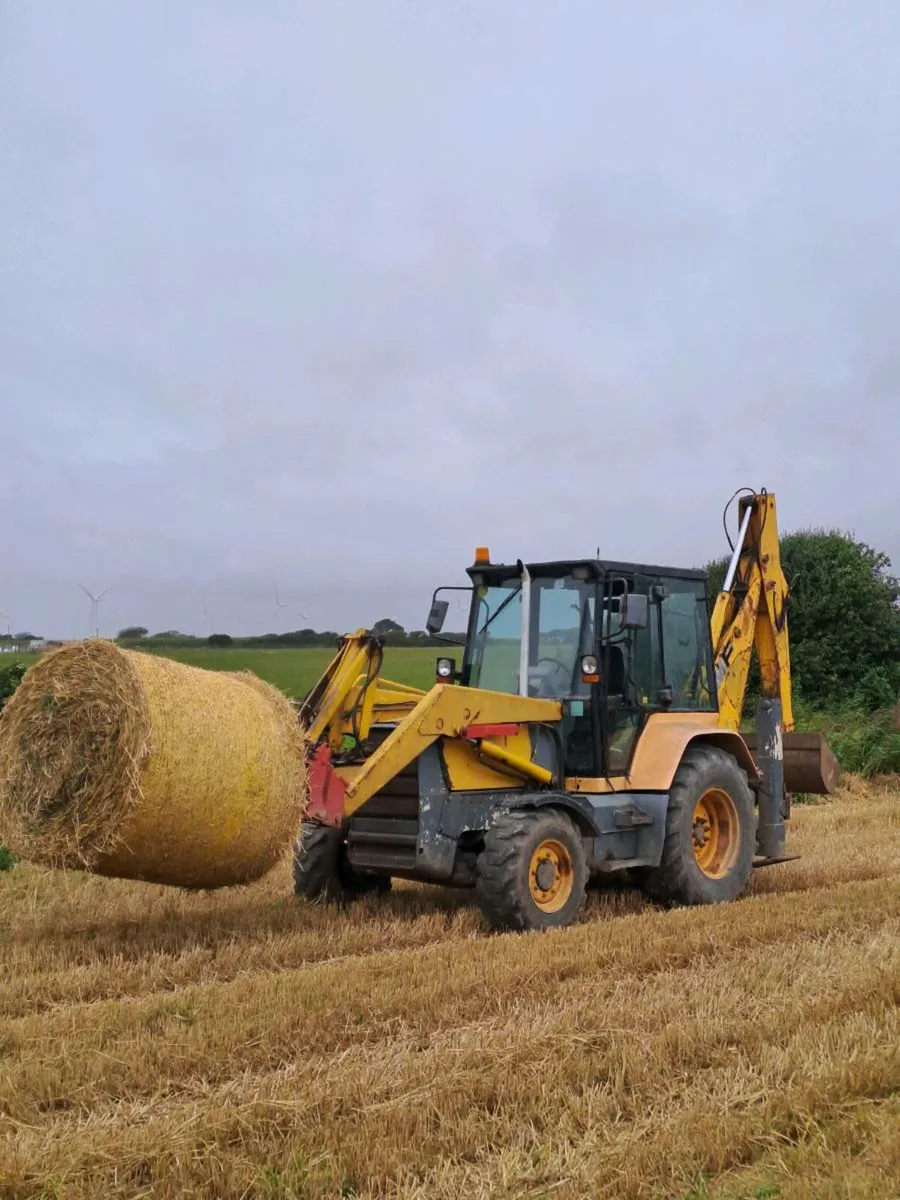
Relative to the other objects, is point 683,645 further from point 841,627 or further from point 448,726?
point 841,627

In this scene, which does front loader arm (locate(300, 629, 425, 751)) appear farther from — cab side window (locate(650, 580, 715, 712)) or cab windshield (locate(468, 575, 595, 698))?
cab side window (locate(650, 580, 715, 712))

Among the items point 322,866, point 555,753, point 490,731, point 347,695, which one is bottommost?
point 322,866

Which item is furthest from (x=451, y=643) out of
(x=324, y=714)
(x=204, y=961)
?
(x=204, y=961)

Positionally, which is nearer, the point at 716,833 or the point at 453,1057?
the point at 453,1057

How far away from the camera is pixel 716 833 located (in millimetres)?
9117

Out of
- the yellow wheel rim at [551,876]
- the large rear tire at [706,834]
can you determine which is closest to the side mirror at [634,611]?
the large rear tire at [706,834]

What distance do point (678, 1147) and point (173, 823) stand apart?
126 inches

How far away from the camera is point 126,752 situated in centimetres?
599

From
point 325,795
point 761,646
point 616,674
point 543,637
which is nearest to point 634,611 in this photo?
point 616,674

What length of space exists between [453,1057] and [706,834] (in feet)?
15.5

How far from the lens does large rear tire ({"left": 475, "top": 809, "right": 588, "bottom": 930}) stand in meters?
7.38

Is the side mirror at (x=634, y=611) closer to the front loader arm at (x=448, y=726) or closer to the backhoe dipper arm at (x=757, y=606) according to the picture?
the front loader arm at (x=448, y=726)

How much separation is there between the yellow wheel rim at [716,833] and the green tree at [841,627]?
41.2 feet

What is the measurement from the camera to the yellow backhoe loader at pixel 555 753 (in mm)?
7609
